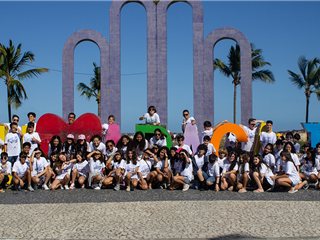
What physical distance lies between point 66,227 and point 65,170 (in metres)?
3.56

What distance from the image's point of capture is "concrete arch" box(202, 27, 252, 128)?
13.0 meters

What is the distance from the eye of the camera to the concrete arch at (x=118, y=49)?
12.9m

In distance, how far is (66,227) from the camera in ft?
17.2

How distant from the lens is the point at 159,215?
230 inches

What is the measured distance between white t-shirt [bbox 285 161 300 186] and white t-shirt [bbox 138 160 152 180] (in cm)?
347

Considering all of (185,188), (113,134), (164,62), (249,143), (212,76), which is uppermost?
(164,62)

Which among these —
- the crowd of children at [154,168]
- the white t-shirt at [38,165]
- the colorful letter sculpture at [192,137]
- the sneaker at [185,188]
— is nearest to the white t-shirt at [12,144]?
the crowd of children at [154,168]

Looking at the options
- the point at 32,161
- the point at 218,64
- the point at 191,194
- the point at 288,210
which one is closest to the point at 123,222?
the point at 191,194

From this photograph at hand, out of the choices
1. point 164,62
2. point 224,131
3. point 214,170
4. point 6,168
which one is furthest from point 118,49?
point 214,170

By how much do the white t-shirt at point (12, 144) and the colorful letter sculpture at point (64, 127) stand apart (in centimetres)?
107

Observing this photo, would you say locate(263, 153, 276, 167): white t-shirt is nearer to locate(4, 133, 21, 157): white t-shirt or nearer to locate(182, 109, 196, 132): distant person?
locate(182, 109, 196, 132): distant person

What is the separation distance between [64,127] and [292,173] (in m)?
6.88

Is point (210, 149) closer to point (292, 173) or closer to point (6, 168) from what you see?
point (292, 173)

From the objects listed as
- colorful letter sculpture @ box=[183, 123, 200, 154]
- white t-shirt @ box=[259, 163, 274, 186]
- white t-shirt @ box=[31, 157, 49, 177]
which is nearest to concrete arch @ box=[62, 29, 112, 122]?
colorful letter sculpture @ box=[183, 123, 200, 154]
